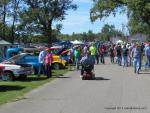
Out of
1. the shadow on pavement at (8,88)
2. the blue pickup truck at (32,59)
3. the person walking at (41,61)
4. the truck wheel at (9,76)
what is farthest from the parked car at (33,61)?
the shadow on pavement at (8,88)

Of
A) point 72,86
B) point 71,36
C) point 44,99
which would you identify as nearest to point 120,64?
point 72,86

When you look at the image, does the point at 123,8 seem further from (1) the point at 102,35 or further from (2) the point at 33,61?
(1) the point at 102,35

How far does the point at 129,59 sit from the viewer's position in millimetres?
40469

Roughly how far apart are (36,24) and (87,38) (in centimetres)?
8998

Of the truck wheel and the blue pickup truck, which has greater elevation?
the blue pickup truck

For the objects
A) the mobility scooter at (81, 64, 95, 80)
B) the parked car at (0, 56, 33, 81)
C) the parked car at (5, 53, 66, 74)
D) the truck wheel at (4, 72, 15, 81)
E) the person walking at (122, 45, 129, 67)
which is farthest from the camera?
the person walking at (122, 45, 129, 67)

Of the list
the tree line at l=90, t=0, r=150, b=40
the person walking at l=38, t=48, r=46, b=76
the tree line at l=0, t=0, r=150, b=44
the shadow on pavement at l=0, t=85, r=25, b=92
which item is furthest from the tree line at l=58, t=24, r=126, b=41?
the shadow on pavement at l=0, t=85, r=25, b=92

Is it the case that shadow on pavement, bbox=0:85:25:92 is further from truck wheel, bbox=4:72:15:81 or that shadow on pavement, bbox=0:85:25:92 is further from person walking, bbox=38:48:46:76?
person walking, bbox=38:48:46:76

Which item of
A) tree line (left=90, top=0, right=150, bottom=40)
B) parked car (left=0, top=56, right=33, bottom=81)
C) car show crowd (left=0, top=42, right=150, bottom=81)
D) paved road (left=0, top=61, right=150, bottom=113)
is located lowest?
paved road (left=0, top=61, right=150, bottom=113)

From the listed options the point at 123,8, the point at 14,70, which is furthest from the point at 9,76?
the point at 123,8

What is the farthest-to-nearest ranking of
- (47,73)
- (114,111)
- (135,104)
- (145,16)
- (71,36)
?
(71,36) → (145,16) → (47,73) → (135,104) → (114,111)

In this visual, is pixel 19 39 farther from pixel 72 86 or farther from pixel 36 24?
pixel 72 86

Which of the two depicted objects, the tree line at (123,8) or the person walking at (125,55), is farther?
the tree line at (123,8)

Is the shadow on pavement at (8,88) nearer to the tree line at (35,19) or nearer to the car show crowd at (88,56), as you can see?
the car show crowd at (88,56)
